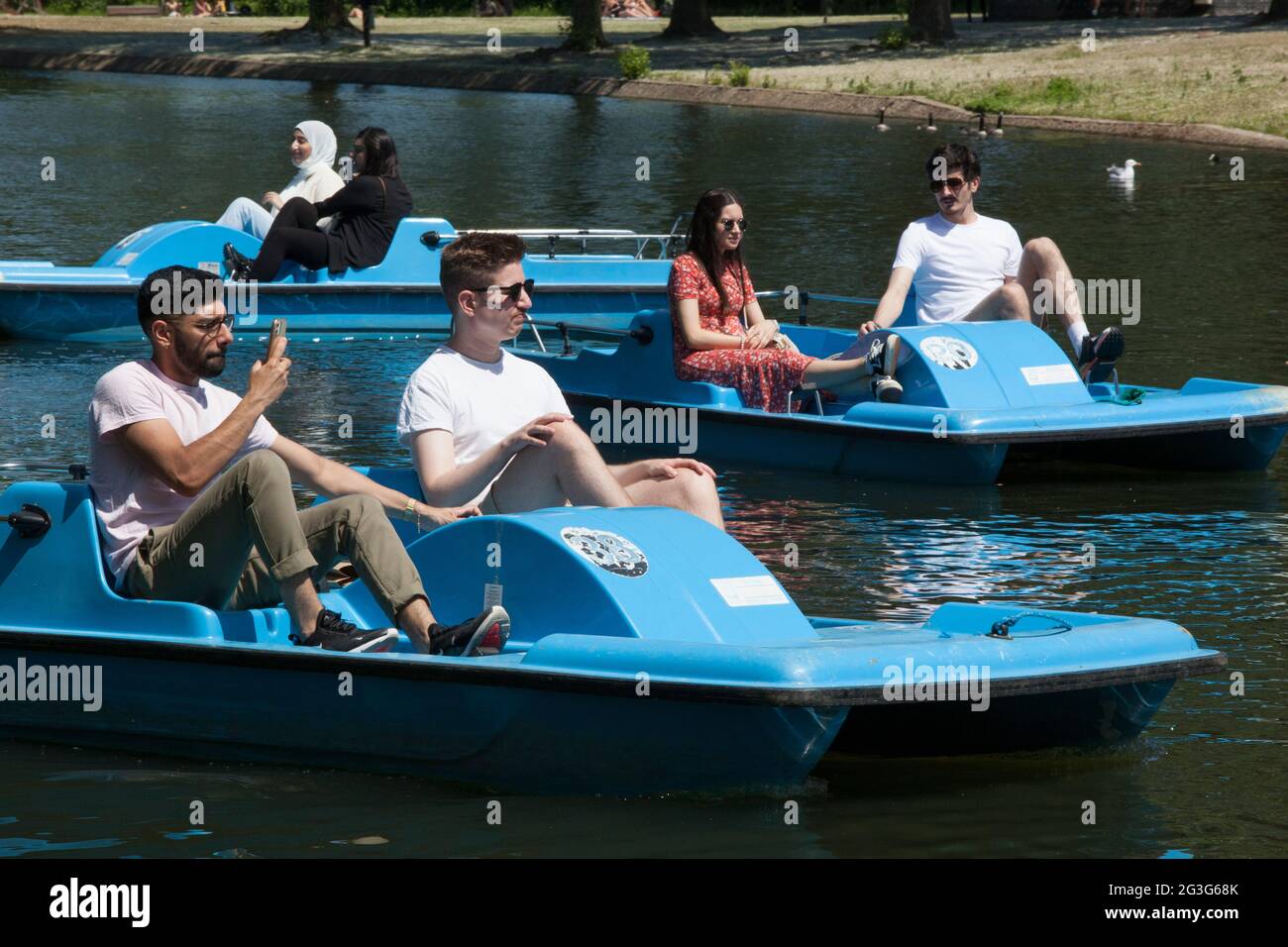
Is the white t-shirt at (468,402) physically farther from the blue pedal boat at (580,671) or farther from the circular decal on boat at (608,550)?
the circular decal on boat at (608,550)

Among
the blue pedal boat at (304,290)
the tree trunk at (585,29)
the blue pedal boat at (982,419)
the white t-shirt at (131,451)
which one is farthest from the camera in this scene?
the tree trunk at (585,29)

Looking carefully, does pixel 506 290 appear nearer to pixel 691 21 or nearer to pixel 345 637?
pixel 345 637

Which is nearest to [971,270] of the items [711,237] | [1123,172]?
[711,237]

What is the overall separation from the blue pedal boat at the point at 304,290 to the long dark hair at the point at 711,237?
3389mm

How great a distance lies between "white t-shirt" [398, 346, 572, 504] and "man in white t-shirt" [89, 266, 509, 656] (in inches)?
19.6

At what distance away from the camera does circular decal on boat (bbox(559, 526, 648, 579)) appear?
6.31 m

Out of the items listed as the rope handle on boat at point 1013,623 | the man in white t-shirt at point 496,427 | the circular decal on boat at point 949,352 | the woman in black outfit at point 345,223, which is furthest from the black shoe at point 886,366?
the woman in black outfit at point 345,223

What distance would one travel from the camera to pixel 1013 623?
6.34 meters

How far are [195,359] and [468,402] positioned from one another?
946 millimetres

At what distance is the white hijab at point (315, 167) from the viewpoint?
608 inches

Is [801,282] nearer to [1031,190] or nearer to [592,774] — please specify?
[1031,190]
